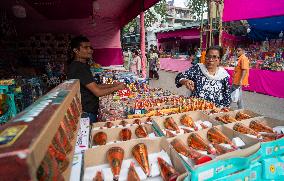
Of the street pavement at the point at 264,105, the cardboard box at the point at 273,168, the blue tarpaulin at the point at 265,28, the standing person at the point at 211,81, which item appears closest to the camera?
the cardboard box at the point at 273,168

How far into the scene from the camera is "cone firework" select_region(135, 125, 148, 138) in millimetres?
1749

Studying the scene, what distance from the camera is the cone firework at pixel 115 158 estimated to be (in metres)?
1.29

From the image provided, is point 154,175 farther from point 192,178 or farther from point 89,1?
point 89,1

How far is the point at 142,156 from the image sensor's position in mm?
1389

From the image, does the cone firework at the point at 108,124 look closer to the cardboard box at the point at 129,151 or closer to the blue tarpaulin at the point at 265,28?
the cardboard box at the point at 129,151

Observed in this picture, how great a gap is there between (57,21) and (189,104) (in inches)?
354

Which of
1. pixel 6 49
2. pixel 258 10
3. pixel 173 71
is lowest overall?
pixel 173 71

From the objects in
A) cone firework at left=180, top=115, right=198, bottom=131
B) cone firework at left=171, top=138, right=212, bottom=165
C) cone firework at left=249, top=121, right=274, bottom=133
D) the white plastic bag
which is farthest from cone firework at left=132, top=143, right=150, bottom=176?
the white plastic bag

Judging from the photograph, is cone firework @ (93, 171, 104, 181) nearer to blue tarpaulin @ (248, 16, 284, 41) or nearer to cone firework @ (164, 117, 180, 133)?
Answer: cone firework @ (164, 117, 180, 133)

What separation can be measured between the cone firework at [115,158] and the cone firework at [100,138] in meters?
0.24

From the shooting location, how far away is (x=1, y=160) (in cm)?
53

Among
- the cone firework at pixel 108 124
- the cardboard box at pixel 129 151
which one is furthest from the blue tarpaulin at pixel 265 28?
the cardboard box at pixel 129 151

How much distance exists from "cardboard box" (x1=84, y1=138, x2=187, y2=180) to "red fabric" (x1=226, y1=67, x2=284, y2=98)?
26.1ft

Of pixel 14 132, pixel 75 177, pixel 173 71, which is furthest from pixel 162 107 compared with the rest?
pixel 173 71
